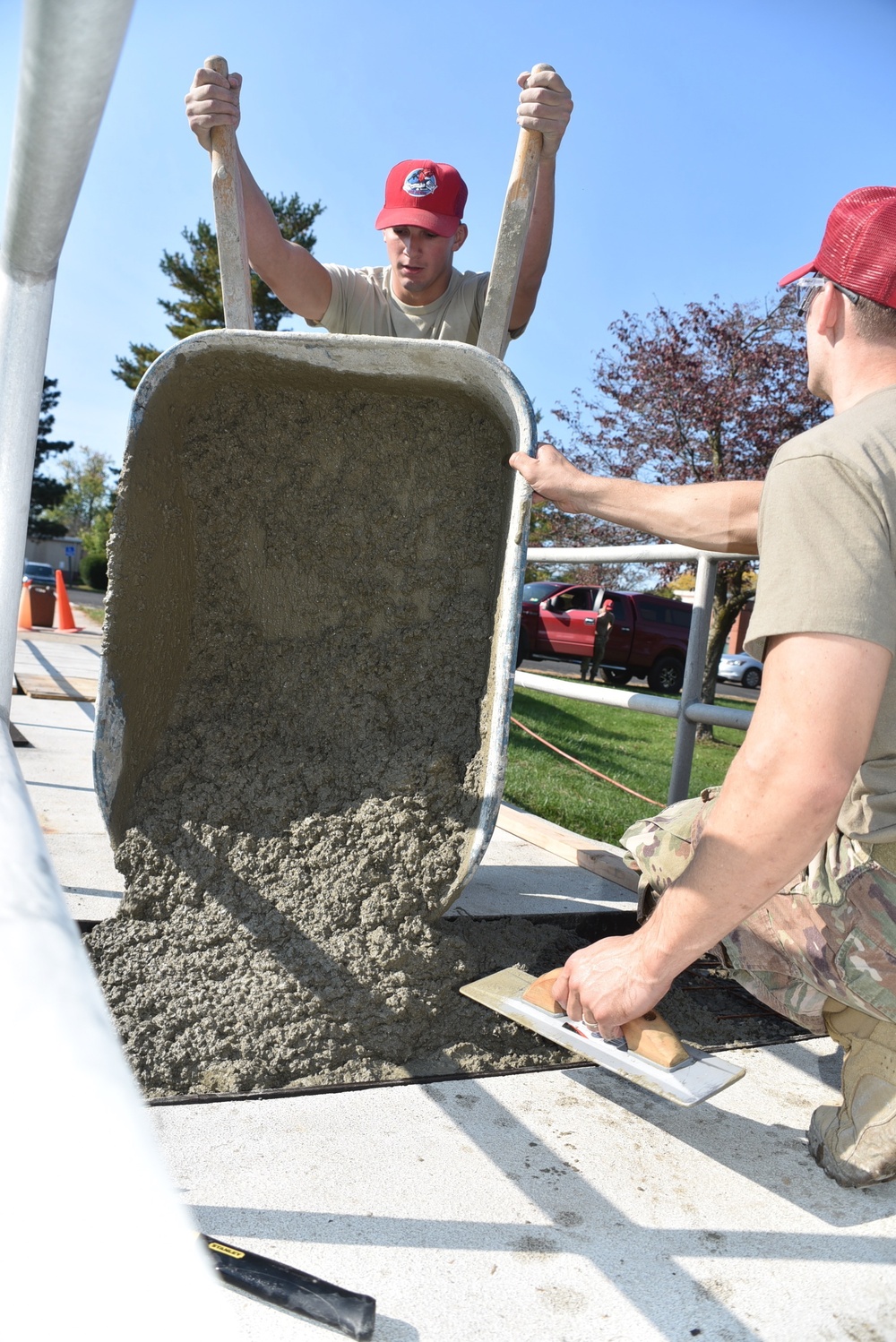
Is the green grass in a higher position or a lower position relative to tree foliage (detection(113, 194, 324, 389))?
lower

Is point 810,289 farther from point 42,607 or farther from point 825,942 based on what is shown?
point 42,607

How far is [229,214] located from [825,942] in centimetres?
222

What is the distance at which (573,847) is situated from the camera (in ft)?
11.4

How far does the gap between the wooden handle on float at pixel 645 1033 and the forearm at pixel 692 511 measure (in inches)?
42.6

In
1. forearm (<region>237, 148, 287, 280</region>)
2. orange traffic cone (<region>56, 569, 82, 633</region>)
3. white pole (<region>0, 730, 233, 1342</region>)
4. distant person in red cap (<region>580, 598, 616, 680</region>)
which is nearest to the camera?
white pole (<region>0, 730, 233, 1342</region>)

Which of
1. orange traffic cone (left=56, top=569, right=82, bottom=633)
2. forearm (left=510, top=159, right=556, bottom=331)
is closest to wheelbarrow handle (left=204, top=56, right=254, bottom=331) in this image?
forearm (left=510, top=159, right=556, bottom=331)

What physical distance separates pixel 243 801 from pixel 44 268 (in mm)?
1577

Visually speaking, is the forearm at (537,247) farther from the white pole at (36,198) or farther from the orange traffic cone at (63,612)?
the orange traffic cone at (63,612)

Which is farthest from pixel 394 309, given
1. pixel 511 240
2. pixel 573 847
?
pixel 573 847

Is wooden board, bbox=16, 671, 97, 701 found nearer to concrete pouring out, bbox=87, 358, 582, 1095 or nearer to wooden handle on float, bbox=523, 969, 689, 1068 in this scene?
concrete pouring out, bbox=87, 358, 582, 1095

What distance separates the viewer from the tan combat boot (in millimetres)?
1525

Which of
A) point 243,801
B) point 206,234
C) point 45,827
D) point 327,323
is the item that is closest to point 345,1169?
point 243,801

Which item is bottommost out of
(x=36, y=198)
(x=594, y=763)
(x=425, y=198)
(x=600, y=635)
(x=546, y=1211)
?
(x=594, y=763)

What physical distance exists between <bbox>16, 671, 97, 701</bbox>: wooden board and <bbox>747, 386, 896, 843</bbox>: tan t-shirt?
4.67m
